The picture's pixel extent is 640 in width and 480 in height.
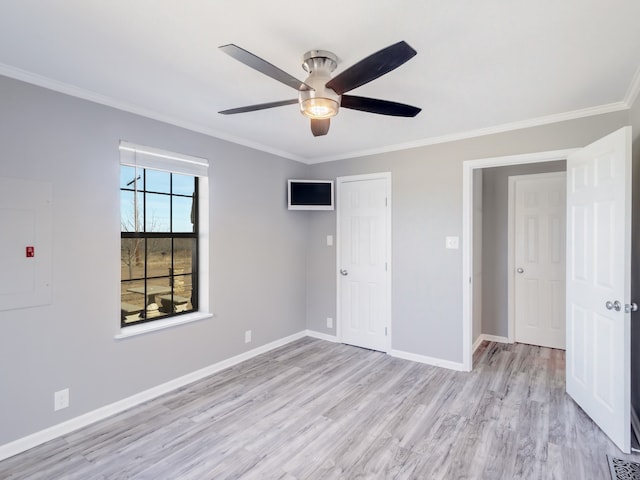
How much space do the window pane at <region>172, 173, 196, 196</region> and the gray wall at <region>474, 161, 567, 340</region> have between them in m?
3.70

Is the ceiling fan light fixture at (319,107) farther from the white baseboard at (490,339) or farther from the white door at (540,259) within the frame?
the white baseboard at (490,339)

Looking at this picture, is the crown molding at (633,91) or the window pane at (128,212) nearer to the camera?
the crown molding at (633,91)

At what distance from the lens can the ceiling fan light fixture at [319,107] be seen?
6.16 feet

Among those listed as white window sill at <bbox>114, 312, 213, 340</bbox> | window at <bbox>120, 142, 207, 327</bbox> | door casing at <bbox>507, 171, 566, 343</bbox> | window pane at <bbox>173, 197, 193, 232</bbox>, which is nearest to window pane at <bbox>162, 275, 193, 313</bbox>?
window at <bbox>120, 142, 207, 327</bbox>

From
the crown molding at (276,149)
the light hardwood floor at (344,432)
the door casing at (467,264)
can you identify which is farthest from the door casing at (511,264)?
the crown molding at (276,149)

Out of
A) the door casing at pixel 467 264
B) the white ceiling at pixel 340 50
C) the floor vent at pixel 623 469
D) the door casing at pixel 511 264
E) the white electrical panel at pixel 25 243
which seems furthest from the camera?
the door casing at pixel 511 264

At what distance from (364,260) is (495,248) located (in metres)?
1.81

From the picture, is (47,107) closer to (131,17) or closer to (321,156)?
(131,17)

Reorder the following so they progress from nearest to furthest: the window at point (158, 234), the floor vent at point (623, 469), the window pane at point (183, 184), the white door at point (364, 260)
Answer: the floor vent at point (623, 469)
the window at point (158, 234)
the window pane at point (183, 184)
the white door at point (364, 260)

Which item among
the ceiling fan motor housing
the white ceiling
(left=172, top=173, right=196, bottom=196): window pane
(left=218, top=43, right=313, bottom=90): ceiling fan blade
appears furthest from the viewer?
(left=172, top=173, right=196, bottom=196): window pane

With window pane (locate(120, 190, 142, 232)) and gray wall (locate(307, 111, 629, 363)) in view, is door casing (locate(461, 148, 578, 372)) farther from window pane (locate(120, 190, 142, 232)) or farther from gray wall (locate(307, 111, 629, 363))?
window pane (locate(120, 190, 142, 232))

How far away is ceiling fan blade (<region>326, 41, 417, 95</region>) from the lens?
4.75 ft

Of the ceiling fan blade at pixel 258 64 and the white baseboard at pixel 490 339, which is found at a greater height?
the ceiling fan blade at pixel 258 64

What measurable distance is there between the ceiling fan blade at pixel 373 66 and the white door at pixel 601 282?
179 centimetres
